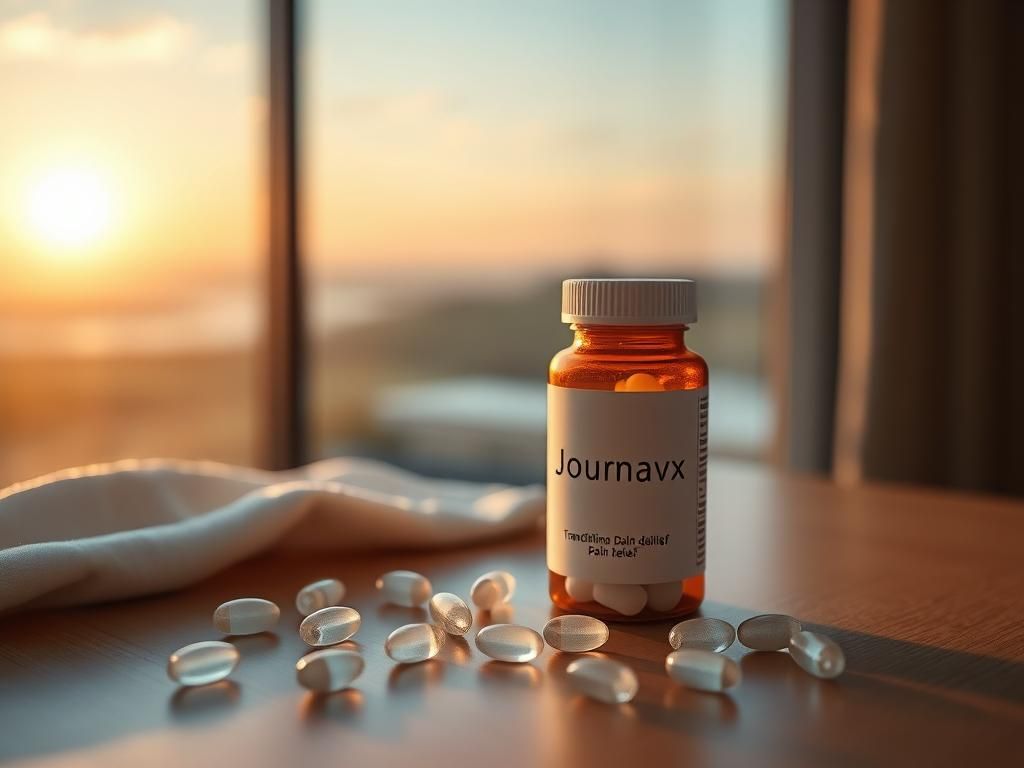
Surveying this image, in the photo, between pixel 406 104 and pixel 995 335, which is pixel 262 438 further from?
pixel 995 335

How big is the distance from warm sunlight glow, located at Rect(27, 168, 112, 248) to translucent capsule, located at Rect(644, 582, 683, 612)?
4.80ft

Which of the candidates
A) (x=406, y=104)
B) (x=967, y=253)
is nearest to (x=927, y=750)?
(x=967, y=253)

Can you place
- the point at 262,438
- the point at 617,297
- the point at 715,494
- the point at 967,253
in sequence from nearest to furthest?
the point at 617,297, the point at 715,494, the point at 967,253, the point at 262,438

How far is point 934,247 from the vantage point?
183 cm

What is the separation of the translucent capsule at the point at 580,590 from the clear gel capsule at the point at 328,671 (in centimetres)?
16

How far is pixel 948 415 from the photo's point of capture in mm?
1889

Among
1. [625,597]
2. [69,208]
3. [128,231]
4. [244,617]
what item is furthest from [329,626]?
[128,231]

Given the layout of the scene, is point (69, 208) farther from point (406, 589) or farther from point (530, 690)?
point (530, 690)

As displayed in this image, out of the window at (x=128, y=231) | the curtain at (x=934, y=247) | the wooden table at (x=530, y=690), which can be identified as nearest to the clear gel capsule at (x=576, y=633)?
the wooden table at (x=530, y=690)

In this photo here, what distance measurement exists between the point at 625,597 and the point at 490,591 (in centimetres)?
9

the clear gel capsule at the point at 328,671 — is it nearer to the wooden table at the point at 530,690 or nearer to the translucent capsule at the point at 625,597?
the wooden table at the point at 530,690

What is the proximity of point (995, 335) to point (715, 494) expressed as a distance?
41.9 inches

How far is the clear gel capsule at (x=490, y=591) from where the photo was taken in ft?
2.24

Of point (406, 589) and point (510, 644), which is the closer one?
point (510, 644)
